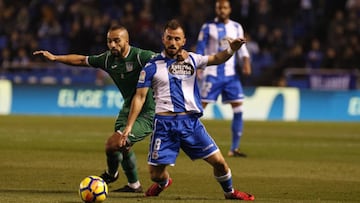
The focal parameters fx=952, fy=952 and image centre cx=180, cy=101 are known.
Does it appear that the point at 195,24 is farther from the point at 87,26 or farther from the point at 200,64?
the point at 200,64

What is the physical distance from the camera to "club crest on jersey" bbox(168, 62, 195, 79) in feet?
32.6

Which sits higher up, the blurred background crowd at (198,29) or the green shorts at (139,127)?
the green shorts at (139,127)

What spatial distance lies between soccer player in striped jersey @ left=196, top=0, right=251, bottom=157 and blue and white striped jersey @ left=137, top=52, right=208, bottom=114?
597cm

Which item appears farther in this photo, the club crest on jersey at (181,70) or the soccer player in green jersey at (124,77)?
the soccer player in green jersey at (124,77)

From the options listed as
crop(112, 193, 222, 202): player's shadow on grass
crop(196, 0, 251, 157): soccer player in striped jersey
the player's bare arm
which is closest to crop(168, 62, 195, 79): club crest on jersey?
the player's bare arm

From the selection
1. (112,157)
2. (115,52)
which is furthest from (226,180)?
(115,52)

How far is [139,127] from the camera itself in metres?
10.8

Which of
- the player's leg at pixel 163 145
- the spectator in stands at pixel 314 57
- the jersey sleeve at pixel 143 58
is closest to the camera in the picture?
the player's leg at pixel 163 145

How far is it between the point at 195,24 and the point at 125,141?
20.9 meters

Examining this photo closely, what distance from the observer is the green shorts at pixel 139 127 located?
1061 centimetres

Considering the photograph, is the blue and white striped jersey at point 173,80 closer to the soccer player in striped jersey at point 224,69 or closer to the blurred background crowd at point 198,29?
the soccer player in striped jersey at point 224,69

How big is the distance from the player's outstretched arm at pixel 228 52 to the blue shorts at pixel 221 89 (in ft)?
20.1

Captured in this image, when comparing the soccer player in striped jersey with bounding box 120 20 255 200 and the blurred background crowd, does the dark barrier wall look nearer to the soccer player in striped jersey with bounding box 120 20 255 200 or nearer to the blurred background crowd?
the blurred background crowd

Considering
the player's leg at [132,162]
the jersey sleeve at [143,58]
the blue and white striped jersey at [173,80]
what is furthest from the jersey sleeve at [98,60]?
the blue and white striped jersey at [173,80]
